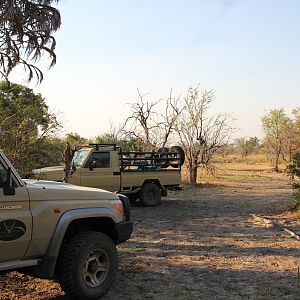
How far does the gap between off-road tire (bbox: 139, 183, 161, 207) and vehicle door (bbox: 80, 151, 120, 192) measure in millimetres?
963

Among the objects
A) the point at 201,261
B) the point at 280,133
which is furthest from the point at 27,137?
the point at 280,133

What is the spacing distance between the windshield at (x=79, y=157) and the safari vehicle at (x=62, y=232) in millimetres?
8292

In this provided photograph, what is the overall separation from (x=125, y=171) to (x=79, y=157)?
5.04 ft

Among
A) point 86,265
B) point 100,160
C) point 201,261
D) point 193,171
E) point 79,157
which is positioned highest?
point 79,157

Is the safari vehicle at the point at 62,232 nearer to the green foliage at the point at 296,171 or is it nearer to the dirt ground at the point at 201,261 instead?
the dirt ground at the point at 201,261

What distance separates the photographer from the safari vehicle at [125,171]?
13.8 metres

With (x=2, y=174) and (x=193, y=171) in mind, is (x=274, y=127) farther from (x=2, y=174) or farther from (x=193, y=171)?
(x=2, y=174)

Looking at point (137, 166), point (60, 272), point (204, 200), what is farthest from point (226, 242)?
point (204, 200)

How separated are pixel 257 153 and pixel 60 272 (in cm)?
7699

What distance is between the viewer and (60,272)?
5.04 meters

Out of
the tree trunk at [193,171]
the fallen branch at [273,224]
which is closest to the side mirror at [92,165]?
the fallen branch at [273,224]

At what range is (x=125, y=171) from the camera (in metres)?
14.5

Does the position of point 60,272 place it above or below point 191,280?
above

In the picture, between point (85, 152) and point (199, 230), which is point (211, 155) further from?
point (199, 230)
